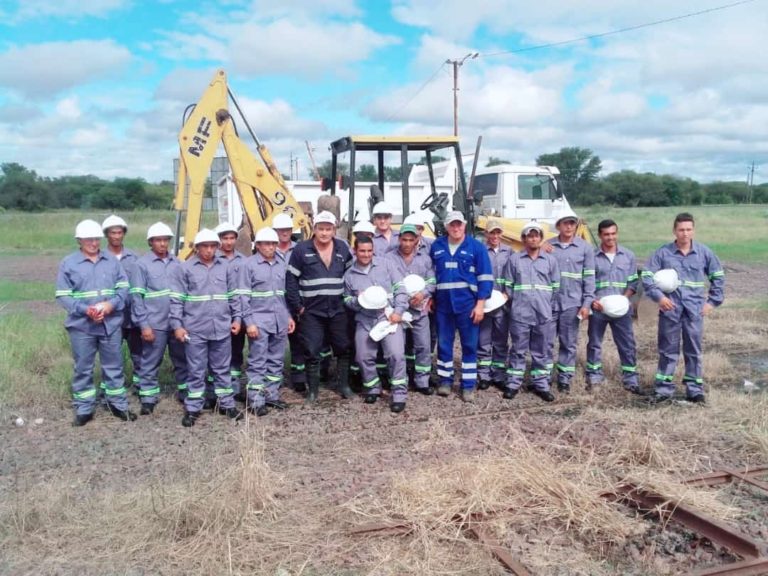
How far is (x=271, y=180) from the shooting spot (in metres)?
8.48

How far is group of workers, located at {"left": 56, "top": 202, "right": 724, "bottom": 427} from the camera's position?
6031 mm

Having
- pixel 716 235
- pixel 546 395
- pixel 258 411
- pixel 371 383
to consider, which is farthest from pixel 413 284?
pixel 716 235

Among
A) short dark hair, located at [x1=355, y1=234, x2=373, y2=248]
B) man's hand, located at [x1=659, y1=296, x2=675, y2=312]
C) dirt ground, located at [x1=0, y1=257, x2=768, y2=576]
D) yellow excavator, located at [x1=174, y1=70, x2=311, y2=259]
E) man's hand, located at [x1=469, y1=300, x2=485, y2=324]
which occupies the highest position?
yellow excavator, located at [x1=174, y1=70, x2=311, y2=259]

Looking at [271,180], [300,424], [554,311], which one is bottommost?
[300,424]

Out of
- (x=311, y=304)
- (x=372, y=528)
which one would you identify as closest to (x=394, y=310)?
(x=311, y=304)

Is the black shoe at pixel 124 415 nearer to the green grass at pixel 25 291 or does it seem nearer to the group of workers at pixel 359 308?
the group of workers at pixel 359 308

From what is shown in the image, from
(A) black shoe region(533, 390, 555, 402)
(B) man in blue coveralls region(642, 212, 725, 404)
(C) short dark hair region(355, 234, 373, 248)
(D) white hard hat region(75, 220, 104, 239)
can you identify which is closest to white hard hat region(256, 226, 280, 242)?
(C) short dark hair region(355, 234, 373, 248)

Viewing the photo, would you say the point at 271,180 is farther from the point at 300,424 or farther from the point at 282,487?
the point at 282,487

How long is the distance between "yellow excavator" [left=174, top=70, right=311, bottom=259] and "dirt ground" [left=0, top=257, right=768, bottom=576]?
2452 millimetres

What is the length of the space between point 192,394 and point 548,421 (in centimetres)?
320

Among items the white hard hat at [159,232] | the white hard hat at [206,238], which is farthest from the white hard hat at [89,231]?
the white hard hat at [206,238]

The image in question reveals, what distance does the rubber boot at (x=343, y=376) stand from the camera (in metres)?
6.87

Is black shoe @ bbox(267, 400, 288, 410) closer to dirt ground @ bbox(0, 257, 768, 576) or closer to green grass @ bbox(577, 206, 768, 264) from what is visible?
dirt ground @ bbox(0, 257, 768, 576)

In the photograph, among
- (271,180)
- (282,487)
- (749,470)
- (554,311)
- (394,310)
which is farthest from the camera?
(271,180)
